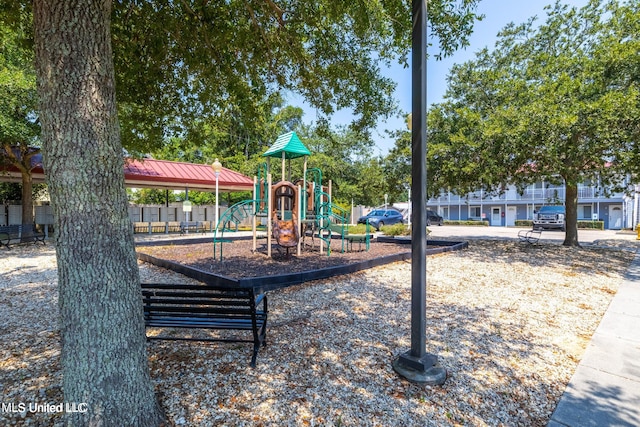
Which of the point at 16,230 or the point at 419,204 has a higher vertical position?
the point at 419,204

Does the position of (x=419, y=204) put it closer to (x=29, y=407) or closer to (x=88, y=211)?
(x=88, y=211)

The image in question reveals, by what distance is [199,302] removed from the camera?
3146 mm

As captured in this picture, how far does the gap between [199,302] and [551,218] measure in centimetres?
2761

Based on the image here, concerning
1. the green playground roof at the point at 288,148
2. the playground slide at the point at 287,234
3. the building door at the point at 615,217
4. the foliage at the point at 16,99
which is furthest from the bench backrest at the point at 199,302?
the building door at the point at 615,217

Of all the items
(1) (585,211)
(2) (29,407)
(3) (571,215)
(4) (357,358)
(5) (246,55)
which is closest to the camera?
(2) (29,407)

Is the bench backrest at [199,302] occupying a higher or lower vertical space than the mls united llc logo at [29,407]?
higher

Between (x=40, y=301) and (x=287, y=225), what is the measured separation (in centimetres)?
514

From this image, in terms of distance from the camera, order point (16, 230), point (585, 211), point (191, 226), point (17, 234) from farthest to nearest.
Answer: point (585, 211)
point (191, 226)
point (17, 234)
point (16, 230)

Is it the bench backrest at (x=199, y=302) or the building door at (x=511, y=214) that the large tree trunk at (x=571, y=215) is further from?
the building door at (x=511, y=214)

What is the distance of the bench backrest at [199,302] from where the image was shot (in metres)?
3.09

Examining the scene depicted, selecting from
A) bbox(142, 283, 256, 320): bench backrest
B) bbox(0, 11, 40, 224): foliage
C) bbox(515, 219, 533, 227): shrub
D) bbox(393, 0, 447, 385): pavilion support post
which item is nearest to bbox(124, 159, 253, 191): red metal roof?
bbox(0, 11, 40, 224): foliage

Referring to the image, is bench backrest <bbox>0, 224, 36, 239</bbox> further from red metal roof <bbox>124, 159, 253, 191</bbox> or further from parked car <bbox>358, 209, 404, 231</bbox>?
parked car <bbox>358, 209, 404, 231</bbox>

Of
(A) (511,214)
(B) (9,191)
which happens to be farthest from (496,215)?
(B) (9,191)

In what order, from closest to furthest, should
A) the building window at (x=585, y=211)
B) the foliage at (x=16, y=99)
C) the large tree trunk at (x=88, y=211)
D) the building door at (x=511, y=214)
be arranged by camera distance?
1. the large tree trunk at (x=88, y=211)
2. the foliage at (x=16, y=99)
3. the building window at (x=585, y=211)
4. the building door at (x=511, y=214)
